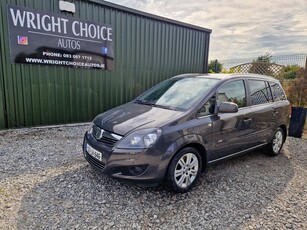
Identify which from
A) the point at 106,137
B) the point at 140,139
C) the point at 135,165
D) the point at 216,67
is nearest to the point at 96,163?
the point at 106,137

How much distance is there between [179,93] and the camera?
3.55 meters

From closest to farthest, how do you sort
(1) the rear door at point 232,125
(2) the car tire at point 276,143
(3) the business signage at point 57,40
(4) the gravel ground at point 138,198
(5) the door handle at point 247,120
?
→ (4) the gravel ground at point 138,198 < (1) the rear door at point 232,125 < (5) the door handle at point 247,120 < (2) the car tire at point 276,143 < (3) the business signage at point 57,40

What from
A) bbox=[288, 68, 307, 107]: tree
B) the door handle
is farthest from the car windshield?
bbox=[288, 68, 307, 107]: tree

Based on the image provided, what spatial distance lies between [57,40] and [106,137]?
13.1 feet

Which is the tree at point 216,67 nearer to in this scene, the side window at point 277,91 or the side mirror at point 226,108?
the side window at point 277,91

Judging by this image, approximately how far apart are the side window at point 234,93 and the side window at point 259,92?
251 millimetres

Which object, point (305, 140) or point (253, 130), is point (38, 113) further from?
point (305, 140)

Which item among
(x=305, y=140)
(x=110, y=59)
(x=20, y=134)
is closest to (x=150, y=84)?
(x=110, y=59)

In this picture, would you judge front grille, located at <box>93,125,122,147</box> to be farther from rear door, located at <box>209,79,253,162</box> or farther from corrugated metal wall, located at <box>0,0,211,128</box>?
corrugated metal wall, located at <box>0,0,211,128</box>

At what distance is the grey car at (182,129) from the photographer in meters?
2.59

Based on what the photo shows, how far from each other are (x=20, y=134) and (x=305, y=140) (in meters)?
Result: 7.13

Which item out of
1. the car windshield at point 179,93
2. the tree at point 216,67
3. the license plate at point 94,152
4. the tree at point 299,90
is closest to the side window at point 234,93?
the car windshield at point 179,93

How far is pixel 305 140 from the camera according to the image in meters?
5.82

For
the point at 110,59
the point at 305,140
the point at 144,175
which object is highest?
the point at 110,59
